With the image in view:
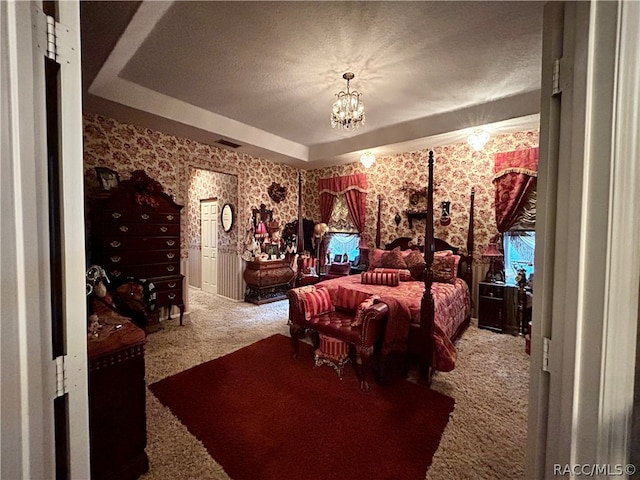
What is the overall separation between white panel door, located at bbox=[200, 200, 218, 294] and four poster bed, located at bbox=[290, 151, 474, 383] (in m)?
3.13

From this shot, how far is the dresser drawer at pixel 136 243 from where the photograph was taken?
325 centimetres

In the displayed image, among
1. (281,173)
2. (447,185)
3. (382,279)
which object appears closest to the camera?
(382,279)

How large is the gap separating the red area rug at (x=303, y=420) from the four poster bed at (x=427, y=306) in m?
0.30

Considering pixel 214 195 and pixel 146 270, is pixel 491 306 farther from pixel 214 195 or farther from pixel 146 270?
pixel 214 195

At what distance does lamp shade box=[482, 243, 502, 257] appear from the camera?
390 centimetres

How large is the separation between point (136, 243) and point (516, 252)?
5194 mm

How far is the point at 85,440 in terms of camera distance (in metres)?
0.75

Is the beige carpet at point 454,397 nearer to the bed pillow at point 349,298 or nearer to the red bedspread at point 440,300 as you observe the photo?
the red bedspread at point 440,300

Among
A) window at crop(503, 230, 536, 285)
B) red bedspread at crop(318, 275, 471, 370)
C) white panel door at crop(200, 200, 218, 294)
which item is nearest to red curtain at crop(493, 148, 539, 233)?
window at crop(503, 230, 536, 285)

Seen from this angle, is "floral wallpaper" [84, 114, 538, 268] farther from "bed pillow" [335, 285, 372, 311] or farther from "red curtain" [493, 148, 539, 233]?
"bed pillow" [335, 285, 372, 311]

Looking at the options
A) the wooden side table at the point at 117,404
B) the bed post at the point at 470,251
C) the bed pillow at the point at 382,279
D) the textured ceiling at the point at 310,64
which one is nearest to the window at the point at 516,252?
the bed post at the point at 470,251

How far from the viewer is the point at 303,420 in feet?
6.49

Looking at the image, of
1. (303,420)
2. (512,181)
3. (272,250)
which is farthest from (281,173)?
(303,420)

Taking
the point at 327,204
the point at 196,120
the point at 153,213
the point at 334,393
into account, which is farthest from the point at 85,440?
the point at 327,204
